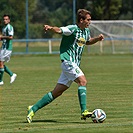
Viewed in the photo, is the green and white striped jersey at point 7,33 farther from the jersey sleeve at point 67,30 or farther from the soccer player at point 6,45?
the jersey sleeve at point 67,30

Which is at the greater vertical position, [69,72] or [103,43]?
[69,72]

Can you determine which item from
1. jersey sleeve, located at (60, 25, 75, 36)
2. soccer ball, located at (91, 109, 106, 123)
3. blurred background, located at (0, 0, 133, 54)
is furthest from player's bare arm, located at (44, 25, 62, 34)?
blurred background, located at (0, 0, 133, 54)

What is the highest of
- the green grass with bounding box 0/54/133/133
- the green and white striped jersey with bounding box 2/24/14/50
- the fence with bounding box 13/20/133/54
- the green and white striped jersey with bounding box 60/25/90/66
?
the green and white striped jersey with bounding box 60/25/90/66

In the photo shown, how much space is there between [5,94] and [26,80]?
4.75 metres

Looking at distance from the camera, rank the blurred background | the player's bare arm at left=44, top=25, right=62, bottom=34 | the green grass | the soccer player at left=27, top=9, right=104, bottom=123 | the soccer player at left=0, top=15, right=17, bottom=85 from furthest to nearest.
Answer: the blurred background < the soccer player at left=0, top=15, right=17, bottom=85 < the soccer player at left=27, top=9, right=104, bottom=123 < the player's bare arm at left=44, top=25, right=62, bottom=34 < the green grass

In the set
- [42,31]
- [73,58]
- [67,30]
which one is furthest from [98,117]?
[42,31]

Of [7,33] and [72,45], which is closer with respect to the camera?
[72,45]

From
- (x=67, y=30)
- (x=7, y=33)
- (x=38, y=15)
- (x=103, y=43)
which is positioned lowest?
(x=103, y=43)

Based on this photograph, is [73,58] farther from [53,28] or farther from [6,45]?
[6,45]

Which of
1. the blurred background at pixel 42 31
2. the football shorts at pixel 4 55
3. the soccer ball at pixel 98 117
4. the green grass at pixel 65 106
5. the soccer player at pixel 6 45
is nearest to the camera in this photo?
the green grass at pixel 65 106

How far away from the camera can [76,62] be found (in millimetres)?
10320

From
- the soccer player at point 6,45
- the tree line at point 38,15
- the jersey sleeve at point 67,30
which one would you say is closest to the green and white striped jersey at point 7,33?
the soccer player at point 6,45

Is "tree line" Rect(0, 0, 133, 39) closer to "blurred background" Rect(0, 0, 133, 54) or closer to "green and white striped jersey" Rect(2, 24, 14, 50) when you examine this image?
"blurred background" Rect(0, 0, 133, 54)

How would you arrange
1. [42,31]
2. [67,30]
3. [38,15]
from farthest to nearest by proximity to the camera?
1. [38,15]
2. [42,31]
3. [67,30]
